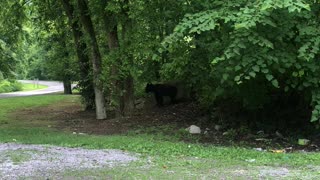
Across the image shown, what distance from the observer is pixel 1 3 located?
18.9 m

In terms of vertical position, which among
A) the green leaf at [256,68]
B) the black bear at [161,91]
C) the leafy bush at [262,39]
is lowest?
the black bear at [161,91]

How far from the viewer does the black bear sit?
58.3ft

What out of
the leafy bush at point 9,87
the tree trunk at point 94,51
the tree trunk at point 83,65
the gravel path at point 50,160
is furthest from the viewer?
the leafy bush at point 9,87

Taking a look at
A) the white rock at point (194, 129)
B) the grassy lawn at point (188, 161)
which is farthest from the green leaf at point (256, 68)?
the white rock at point (194, 129)

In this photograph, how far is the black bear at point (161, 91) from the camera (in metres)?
17.8

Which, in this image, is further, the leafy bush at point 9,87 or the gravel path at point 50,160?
the leafy bush at point 9,87

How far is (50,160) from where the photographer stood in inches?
308

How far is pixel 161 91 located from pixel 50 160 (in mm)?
10243

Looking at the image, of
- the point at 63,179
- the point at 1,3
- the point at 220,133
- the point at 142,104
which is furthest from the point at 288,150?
the point at 1,3

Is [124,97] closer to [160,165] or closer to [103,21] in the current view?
[103,21]

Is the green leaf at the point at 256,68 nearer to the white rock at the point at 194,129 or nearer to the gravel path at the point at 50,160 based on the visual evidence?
the gravel path at the point at 50,160

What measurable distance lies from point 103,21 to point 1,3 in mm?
5885

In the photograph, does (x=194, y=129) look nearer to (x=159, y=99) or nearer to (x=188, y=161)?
(x=188, y=161)

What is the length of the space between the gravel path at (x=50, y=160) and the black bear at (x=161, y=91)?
871cm
